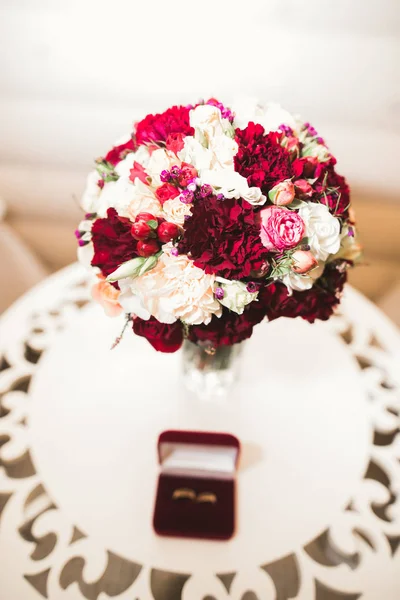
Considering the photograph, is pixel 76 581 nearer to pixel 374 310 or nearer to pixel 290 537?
pixel 290 537

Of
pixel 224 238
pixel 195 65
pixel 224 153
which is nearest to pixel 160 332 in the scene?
pixel 224 238

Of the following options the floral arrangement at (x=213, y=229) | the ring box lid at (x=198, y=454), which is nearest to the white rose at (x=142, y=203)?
the floral arrangement at (x=213, y=229)

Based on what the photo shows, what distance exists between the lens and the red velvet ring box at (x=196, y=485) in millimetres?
802

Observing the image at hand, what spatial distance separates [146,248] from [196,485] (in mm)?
494

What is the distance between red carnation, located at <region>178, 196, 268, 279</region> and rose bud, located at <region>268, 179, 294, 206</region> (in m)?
0.04

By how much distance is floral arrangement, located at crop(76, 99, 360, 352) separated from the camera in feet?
2.03

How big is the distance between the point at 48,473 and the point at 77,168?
1.14 meters

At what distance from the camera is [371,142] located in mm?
1466

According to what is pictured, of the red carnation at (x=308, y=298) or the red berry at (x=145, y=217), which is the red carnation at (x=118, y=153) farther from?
the red carnation at (x=308, y=298)

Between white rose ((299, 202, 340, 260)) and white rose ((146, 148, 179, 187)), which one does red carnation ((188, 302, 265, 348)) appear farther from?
white rose ((146, 148, 179, 187))

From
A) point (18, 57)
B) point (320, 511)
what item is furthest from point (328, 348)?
point (18, 57)

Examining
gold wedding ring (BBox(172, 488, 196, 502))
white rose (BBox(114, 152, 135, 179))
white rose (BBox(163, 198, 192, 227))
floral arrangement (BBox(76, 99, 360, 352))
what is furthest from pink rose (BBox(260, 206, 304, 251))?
gold wedding ring (BBox(172, 488, 196, 502))

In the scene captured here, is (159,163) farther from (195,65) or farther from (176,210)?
(195,65)

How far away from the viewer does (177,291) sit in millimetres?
645
